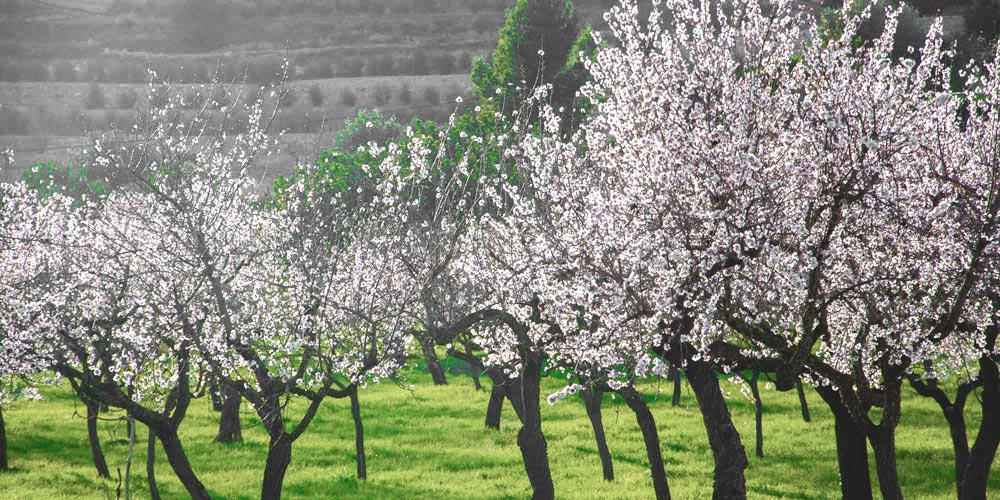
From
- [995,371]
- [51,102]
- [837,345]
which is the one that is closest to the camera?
[837,345]

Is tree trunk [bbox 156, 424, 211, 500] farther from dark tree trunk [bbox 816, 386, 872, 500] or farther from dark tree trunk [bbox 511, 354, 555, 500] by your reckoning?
dark tree trunk [bbox 816, 386, 872, 500]

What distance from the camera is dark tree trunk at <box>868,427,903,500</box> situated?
39.1ft

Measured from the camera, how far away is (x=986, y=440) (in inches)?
543

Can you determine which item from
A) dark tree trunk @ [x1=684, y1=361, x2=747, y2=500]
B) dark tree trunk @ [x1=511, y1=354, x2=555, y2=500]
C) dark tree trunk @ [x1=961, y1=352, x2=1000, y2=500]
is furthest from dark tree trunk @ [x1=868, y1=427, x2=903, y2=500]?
dark tree trunk @ [x1=511, y1=354, x2=555, y2=500]

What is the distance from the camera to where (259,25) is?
187500 millimetres

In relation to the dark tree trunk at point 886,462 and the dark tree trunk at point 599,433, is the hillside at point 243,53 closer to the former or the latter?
the dark tree trunk at point 599,433

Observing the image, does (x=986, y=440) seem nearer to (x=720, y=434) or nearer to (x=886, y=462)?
(x=886, y=462)

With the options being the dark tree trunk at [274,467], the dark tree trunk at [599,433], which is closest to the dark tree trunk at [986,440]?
the dark tree trunk at [599,433]

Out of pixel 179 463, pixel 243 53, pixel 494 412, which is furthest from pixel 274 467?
pixel 243 53

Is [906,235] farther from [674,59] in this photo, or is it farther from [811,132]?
[674,59]

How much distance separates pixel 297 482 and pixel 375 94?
147 m

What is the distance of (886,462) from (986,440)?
121 inches

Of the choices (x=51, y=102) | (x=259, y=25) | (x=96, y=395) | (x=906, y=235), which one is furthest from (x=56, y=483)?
(x=259, y=25)

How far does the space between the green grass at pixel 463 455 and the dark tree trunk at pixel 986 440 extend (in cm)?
513
